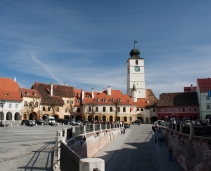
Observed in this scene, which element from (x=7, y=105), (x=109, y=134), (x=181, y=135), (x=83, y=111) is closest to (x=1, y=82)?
(x=7, y=105)

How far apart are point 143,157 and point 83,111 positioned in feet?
157

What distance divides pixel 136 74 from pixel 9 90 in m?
45.3

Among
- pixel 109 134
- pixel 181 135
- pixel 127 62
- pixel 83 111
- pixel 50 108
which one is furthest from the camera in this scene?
pixel 127 62

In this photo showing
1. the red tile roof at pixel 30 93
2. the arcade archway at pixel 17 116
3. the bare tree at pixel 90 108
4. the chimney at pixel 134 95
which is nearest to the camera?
the arcade archway at pixel 17 116

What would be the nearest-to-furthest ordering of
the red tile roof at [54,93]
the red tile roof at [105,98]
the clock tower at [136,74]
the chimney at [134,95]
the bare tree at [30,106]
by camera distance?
the bare tree at [30,106]
the red tile roof at [54,93]
the red tile roof at [105,98]
the chimney at [134,95]
the clock tower at [136,74]

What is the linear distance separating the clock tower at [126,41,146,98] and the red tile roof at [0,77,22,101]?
3805 centimetres

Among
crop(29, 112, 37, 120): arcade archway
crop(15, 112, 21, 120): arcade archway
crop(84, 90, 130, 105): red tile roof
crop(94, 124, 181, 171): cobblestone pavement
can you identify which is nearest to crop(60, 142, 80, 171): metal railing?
crop(94, 124, 181, 171): cobblestone pavement

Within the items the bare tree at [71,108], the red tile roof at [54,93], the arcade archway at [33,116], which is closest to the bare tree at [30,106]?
the arcade archway at [33,116]

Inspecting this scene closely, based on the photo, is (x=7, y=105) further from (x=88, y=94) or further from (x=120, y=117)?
(x=120, y=117)

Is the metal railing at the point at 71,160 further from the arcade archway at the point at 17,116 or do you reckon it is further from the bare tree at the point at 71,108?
the bare tree at the point at 71,108

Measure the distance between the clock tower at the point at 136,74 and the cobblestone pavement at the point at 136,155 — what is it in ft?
165

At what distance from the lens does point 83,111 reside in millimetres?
73125

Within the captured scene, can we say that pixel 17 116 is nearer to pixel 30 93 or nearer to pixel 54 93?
pixel 30 93

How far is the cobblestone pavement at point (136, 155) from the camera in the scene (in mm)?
22281
